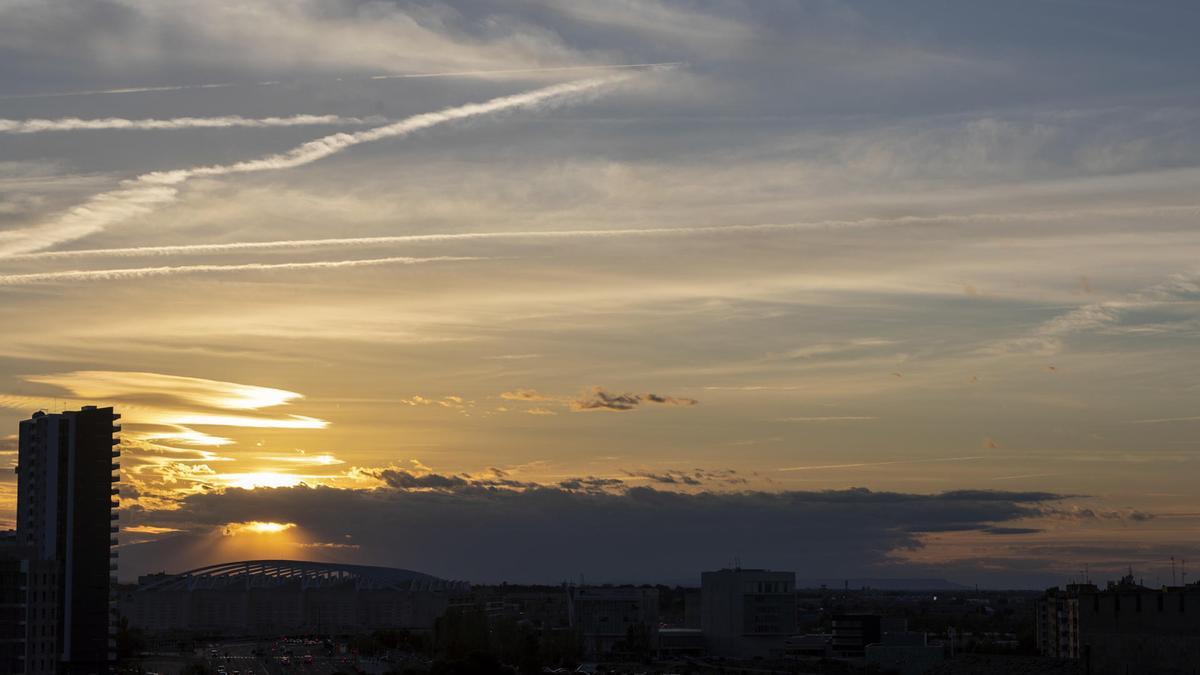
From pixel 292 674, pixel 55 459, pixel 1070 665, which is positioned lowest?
pixel 292 674

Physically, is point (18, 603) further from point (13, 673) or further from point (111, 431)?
point (111, 431)

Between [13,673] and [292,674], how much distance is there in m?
63.5

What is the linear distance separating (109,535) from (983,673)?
389 feet

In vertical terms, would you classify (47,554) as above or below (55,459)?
below

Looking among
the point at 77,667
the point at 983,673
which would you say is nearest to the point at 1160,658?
the point at 983,673

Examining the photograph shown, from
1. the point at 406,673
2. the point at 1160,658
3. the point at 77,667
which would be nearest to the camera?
the point at 1160,658

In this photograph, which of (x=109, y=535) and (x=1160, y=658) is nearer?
(x=1160, y=658)

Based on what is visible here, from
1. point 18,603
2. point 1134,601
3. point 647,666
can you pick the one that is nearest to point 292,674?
point 647,666

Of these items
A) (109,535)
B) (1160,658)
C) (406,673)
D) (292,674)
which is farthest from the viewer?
(292,674)

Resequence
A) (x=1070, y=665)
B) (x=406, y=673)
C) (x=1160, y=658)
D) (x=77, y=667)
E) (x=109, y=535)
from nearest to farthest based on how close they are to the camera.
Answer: (x=1160, y=658) → (x=1070, y=665) → (x=406, y=673) → (x=77, y=667) → (x=109, y=535)

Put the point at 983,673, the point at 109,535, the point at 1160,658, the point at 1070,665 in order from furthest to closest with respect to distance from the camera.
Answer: the point at 109,535, the point at 983,673, the point at 1070,665, the point at 1160,658

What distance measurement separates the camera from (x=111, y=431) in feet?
584

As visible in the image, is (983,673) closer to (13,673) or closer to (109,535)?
(13,673)

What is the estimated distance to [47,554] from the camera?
17088cm
